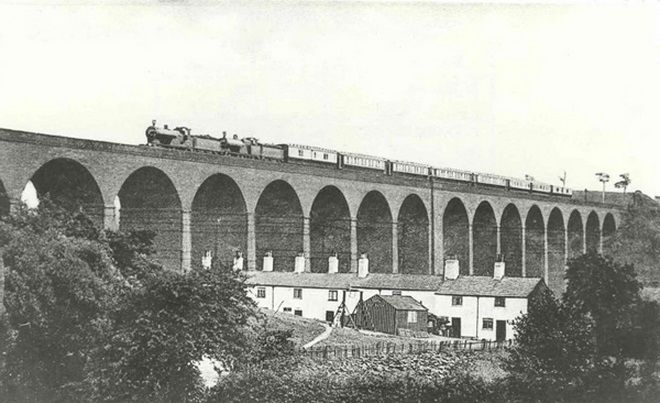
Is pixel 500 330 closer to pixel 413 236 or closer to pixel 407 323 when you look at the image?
pixel 407 323

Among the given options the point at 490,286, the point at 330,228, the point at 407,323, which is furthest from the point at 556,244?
the point at 407,323

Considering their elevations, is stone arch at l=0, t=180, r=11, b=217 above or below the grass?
above

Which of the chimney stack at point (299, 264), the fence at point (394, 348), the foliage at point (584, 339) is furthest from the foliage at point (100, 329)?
the chimney stack at point (299, 264)

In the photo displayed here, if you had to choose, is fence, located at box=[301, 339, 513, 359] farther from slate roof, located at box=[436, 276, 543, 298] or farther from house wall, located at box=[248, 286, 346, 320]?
house wall, located at box=[248, 286, 346, 320]

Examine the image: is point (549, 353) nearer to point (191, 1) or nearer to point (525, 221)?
point (191, 1)

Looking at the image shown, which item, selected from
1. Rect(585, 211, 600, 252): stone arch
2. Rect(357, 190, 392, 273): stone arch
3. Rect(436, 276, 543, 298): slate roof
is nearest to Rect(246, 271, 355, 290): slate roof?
Rect(436, 276, 543, 298): slate roof

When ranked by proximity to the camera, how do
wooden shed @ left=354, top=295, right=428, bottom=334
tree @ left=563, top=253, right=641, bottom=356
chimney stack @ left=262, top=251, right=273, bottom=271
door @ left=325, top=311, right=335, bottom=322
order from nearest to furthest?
1. tree @ left=563, top=253, right=641, bottom=356
2. wooden shed @ left=354, top=295, right=428, bottom=334
3. door @ left=325, top=311, right=335, bottom=322
4. chimney stack @ left=262, top=251, right=273, bottom=271
